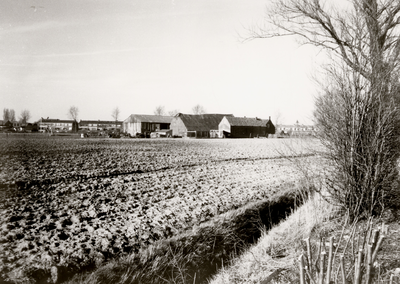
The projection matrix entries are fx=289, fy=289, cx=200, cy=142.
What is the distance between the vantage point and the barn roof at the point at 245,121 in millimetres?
65850

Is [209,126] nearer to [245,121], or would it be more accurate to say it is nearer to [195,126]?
[195,126]

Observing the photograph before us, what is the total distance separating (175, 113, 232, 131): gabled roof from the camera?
65500 mm

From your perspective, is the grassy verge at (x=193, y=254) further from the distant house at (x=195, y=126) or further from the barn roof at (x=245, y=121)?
the barn roof at (x=245, y=121)

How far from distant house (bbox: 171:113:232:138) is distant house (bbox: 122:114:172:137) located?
680cm

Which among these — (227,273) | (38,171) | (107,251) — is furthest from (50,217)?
(38,171)

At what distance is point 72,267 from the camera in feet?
17.1

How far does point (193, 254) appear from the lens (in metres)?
6.44

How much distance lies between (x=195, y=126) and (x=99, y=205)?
188 feet

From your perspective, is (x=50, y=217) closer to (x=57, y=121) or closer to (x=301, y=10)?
(x=301, y=10)

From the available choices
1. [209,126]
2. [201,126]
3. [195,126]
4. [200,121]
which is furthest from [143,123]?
[209,126]

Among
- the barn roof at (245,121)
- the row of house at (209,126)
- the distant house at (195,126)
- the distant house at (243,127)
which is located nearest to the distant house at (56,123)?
the row of house at (209,126)

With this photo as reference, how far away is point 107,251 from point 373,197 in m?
5.73

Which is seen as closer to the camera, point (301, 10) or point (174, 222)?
point (174, 222)

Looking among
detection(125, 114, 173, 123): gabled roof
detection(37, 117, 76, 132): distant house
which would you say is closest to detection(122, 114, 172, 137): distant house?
detection(125, 114, 173, 123): gabled roof
